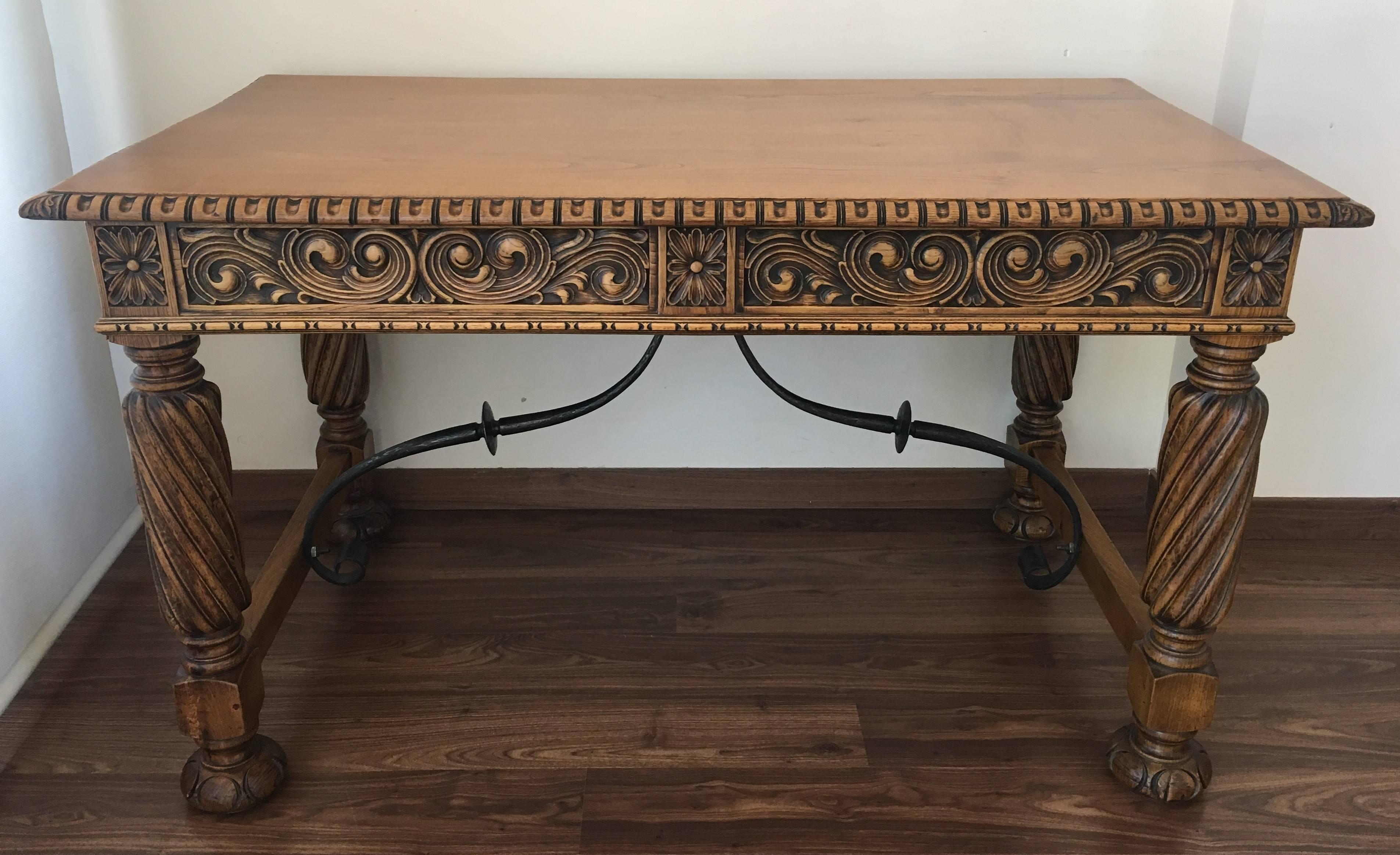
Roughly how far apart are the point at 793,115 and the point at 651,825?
934 millimetres

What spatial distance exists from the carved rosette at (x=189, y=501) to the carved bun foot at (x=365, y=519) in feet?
1.94

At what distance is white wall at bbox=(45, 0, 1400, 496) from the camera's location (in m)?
1.79

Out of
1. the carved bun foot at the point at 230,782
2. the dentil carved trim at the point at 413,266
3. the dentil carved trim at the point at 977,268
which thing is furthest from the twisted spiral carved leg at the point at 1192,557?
the carved bun foot at the point at 230,782

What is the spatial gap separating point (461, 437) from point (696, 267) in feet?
1.68

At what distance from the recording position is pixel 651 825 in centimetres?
140

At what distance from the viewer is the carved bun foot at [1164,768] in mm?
1435

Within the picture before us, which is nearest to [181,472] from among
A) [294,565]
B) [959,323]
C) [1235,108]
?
[294,565]

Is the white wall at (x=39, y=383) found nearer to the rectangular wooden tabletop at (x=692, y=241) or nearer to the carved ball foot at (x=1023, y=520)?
the rectangular wooden tabletop at (x=692, y=241)

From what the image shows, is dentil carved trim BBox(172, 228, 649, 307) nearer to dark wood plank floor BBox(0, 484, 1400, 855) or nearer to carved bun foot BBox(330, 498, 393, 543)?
dark wood plank floor BBox(0, 484, 1400, 855)

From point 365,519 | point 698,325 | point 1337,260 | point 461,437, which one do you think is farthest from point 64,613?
point 1337,260

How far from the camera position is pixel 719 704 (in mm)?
1618

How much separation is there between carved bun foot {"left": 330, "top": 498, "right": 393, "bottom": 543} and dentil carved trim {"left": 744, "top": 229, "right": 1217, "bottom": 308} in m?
1.05

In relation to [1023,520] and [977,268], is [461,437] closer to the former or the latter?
[977,268]

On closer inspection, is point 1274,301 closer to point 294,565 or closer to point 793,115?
point 793,115
